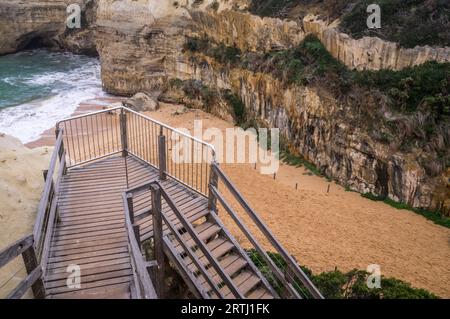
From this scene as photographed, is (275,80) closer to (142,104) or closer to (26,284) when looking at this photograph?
(142,104)

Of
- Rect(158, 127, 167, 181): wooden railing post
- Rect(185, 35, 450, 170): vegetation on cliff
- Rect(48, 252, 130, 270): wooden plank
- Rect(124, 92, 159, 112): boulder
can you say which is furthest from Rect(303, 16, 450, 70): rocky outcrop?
Rect(48, 252, 130, 270): wooden plank

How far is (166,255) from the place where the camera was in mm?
8289

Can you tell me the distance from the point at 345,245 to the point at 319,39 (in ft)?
35.3

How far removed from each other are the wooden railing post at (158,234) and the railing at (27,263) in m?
2.07

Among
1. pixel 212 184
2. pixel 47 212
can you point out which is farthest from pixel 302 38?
pixel 47 212

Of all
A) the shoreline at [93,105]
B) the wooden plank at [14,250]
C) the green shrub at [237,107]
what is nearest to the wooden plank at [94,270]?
the wooden plank at [14,250]

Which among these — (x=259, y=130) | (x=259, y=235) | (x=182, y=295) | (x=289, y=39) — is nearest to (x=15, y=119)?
(x=259, y=130)

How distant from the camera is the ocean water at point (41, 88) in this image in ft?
89.7

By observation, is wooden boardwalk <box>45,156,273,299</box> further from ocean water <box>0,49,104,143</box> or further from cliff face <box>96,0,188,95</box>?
cliff face <box>96,0,188,95</box>

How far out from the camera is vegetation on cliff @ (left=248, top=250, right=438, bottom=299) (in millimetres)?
9883

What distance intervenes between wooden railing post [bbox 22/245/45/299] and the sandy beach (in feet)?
10.8

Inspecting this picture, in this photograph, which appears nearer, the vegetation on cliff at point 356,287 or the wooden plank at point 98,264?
the wooden plank at point 98,264

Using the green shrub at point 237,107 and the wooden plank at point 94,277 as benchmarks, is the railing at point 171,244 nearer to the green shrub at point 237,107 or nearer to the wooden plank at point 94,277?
the wooden plank at point 94,277
